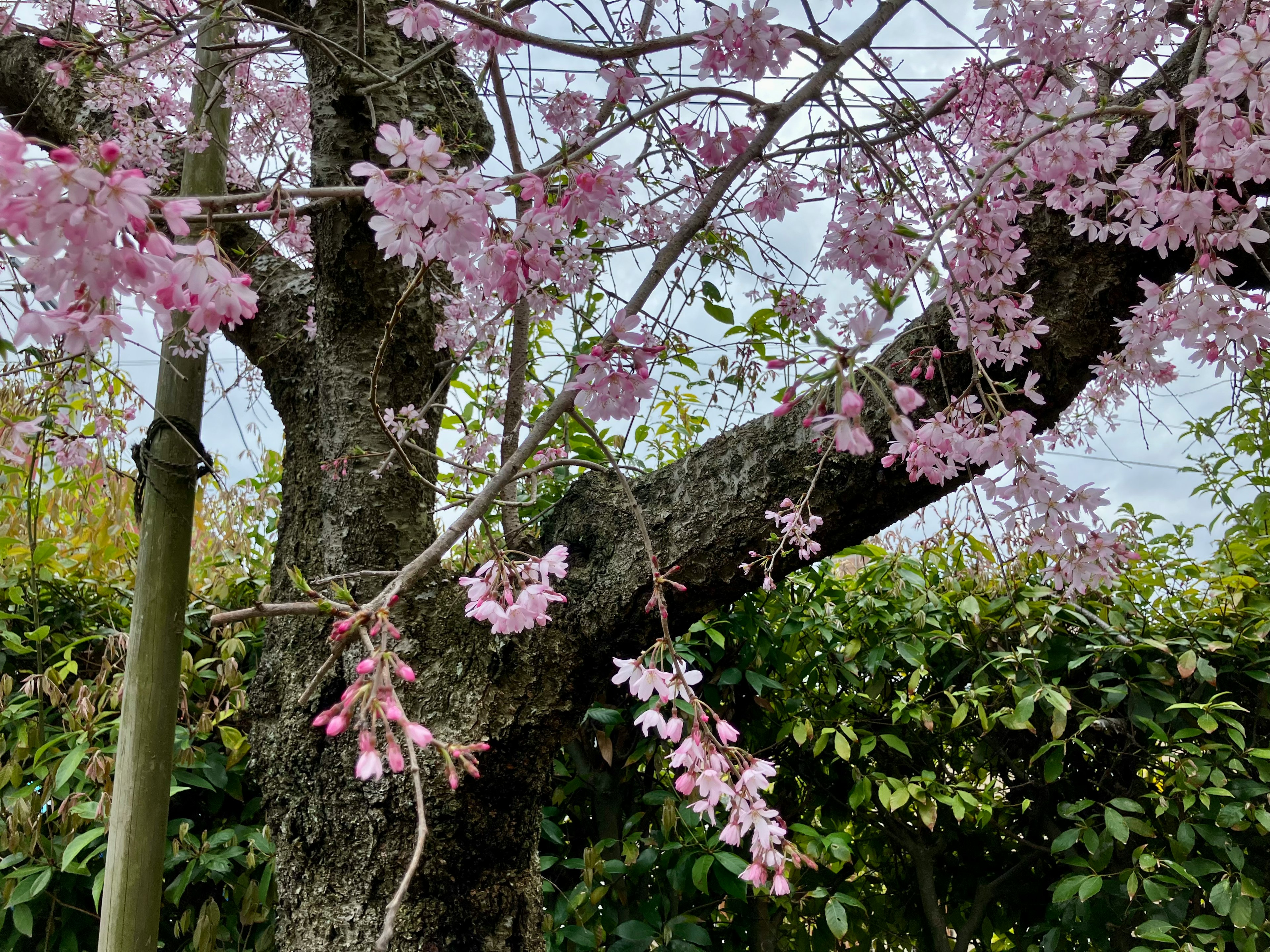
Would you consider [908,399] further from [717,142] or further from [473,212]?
[717,142]

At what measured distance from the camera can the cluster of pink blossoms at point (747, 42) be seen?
113 centimetres

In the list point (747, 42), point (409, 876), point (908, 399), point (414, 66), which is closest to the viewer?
point (409, 876)

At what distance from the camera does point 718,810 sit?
1.57 m

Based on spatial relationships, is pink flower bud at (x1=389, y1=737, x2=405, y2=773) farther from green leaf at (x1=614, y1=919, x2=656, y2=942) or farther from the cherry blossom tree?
green leaf at (x1=614, y1=919, x2=656, y2=942)

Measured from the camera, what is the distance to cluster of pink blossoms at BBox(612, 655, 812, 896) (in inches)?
36.5

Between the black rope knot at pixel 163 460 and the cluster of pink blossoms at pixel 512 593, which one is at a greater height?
the black rope knot at pixel 163 460

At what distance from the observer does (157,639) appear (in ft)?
4.93

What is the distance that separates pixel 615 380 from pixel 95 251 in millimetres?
493

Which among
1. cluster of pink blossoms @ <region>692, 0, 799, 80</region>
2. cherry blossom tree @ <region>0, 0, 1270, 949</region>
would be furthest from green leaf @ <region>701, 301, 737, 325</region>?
cluster of pink blossoms @ <region>692, 0, 799, 80</region>

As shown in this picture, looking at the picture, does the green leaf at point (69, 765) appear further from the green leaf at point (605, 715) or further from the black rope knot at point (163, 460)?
the green leaf at point (605, 715)

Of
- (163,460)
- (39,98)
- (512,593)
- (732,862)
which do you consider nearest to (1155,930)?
(732,862)

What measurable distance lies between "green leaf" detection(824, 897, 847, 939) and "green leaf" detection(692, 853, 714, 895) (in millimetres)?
242

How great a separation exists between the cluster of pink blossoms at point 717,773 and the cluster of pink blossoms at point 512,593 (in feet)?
0.41

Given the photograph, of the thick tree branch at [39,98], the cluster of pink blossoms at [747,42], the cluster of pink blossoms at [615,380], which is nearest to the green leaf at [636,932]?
the cluster of pink blossoms at [615,380]
